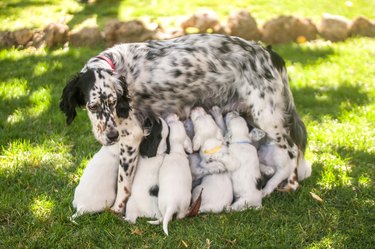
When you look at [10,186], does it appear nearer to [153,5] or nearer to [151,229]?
[151,229]

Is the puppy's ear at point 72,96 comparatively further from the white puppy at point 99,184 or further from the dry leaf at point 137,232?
the dry leaf at point 137,232

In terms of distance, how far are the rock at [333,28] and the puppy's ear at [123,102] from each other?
17.6ft

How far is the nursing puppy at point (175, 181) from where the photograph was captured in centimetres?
352

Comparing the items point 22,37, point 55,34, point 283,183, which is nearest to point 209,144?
point 283,183

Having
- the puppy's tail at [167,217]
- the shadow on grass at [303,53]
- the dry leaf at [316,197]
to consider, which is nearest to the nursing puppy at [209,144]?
the puppy's tail at [167,217]

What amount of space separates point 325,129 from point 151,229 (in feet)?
8.32

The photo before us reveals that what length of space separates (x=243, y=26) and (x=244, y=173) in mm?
4602

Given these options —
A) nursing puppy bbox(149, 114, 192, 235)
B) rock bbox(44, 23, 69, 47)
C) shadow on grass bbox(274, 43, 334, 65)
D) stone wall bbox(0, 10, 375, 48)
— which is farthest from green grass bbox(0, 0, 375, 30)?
nursing puppy bbox(149, 114, 192, 235)

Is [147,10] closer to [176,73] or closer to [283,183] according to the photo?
[176,73]

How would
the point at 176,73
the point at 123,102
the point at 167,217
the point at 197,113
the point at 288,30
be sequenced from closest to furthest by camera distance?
1. the point at 167,217
2. the point at 123,102
3. the point at 176,73
4. the point at 197,113
5. the point at 288,30

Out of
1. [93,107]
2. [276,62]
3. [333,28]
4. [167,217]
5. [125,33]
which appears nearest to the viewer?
[167,217]

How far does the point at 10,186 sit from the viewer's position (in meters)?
4.11

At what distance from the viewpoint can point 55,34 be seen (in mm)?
7469

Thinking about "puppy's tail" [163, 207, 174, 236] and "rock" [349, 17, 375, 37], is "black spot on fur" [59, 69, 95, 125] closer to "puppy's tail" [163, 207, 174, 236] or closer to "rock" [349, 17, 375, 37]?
"puppy's tail" [163, 207, 174, 236]
